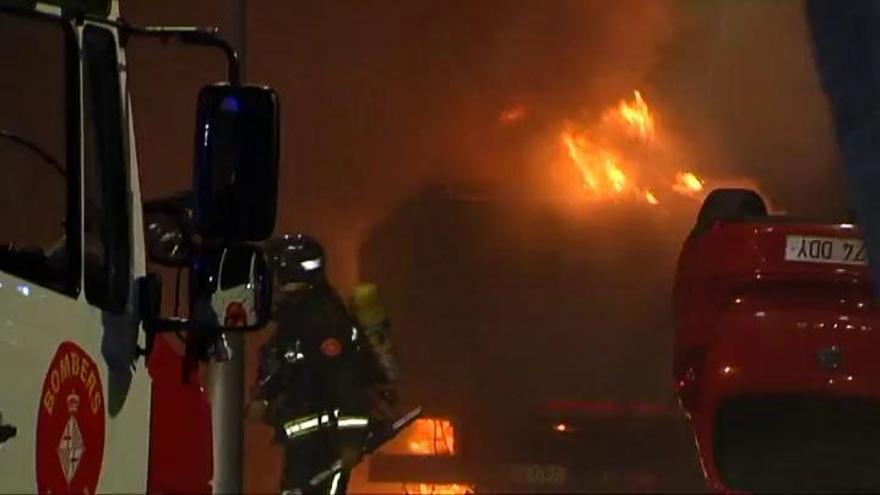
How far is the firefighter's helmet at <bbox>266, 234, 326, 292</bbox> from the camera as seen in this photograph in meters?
5.95

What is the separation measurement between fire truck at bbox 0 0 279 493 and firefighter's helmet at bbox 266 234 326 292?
2.60 m

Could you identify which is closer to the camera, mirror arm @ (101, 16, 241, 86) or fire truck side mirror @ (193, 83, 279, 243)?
fire truck side mirror @ (193, 83, 279, 243)

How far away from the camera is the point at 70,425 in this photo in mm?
2879

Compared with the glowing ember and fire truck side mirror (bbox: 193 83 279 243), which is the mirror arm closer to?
fire truck side mirror (bbox: 193 83 279 243)

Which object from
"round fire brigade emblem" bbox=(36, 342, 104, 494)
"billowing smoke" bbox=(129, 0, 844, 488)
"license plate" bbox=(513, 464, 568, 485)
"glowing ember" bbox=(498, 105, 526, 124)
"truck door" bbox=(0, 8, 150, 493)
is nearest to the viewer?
"round fire brigade emblem" bbox=(36, 342, 104, 494)

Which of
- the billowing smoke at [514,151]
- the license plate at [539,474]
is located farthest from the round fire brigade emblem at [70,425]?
the billowing smoke at [514,151]

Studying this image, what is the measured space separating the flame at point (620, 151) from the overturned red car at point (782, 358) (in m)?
6.07

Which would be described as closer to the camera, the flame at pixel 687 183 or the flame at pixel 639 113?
the flame at pixel 687 183

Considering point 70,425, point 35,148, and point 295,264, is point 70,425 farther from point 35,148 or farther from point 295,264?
point 295,264

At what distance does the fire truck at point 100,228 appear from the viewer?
291cm

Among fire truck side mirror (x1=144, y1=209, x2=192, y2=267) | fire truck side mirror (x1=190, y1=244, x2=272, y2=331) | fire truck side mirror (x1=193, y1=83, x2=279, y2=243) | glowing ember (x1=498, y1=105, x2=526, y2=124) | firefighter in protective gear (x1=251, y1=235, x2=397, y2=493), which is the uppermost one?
glowing ember (x1=498, y1=105, x2=526, y2=124)

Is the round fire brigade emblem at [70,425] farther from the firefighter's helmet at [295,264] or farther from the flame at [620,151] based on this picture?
the flame at [620,151]

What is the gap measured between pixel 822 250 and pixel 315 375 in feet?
6.51

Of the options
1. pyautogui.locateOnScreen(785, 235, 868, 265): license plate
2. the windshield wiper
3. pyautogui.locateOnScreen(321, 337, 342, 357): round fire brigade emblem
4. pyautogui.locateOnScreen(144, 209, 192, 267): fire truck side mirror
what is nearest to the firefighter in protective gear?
pyautogui.locateOnScreen(321, 337, 342, 357): round fire brigade emblem
